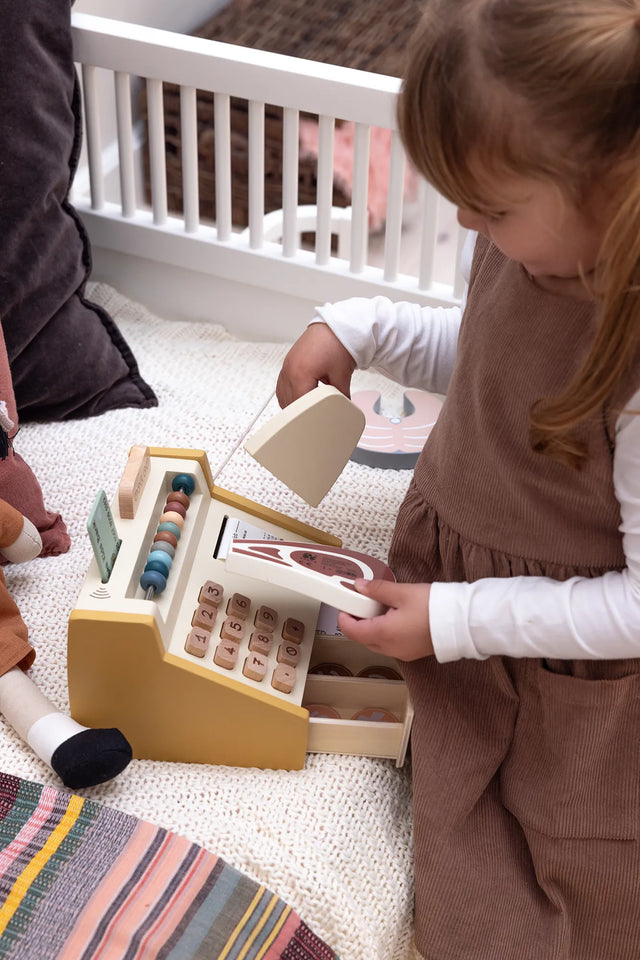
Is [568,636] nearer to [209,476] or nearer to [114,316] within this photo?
[209,476]

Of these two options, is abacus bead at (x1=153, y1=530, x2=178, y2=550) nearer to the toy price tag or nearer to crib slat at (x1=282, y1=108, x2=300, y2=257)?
the toy price tag

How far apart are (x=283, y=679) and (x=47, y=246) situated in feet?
1.72

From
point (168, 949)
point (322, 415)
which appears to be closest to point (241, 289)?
point (322, 415)

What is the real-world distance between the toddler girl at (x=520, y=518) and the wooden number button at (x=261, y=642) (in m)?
0.09

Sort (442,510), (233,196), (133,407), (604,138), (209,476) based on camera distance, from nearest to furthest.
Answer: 1. (604,138)
2. (442,510)
3. (209,476)
4. (133,407)
5. (233,196)

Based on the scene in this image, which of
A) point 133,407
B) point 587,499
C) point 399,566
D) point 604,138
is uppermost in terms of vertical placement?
point 604,138

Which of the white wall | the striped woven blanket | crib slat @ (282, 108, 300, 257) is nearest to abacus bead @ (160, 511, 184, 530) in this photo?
the striped woven blanket

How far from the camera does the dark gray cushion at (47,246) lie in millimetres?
954

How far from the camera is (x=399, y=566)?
77 centimetres

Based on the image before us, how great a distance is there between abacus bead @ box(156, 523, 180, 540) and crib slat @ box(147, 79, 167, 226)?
533 millimetres

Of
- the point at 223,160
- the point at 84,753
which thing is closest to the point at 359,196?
the point at 223,160

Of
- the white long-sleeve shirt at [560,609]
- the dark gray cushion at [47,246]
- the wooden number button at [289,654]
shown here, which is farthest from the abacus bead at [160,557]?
the dark gray cushion at [47,246]

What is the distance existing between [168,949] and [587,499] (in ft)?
1.21

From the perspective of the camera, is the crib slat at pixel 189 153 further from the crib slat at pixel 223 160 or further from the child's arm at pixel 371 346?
the child's arm at pixel 371 346
